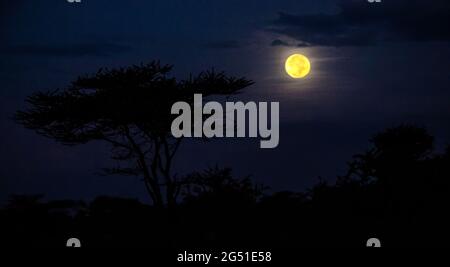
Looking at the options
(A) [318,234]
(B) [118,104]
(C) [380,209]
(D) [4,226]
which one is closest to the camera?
(A) [318,234]

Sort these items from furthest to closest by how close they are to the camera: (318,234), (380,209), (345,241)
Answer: (380,209), (318,234), (345,241)

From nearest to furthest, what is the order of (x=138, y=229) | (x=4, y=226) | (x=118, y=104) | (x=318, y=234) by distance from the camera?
(x=318, y=234), (x=4, y=226), (x=138, y=229), (x=118, y=104)

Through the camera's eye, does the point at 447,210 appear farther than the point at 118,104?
No

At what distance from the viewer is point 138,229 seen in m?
15.3
